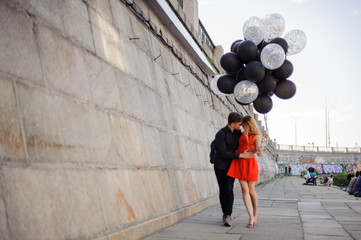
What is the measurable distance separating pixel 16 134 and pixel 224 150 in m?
3.62

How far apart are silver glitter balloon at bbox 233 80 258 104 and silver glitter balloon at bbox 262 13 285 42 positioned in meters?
1.03

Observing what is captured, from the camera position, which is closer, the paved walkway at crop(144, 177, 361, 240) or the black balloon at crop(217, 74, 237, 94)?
the paved walkway at crop(144, 177, 361, 240)

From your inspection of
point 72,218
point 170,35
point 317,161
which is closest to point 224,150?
point 72,218

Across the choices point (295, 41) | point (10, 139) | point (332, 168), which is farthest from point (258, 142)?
point (332, 168)

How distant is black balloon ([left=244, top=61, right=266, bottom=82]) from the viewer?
Result: 6.39m

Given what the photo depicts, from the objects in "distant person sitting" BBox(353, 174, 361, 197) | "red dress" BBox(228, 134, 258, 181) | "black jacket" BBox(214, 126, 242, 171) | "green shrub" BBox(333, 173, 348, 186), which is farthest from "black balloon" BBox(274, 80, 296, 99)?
"green shrub" BBox(333, 173, 348, 186)

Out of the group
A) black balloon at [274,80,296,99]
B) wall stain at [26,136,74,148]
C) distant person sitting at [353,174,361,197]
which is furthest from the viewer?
distant person sitting at [353,174,361,197]

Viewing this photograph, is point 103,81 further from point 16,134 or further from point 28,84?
point 16,134

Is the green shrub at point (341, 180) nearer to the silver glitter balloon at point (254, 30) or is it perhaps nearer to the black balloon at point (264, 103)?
the black balloon at point (264, 103)

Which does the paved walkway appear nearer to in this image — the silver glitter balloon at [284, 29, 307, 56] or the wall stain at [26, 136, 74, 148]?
the wall stain at [26, 136, 74, 148]

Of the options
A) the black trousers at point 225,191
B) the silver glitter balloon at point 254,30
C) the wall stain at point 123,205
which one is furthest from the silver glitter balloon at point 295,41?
the wall stain at point 123,205

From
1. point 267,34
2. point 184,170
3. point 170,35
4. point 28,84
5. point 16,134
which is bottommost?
point 184,170

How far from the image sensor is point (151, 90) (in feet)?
21.0

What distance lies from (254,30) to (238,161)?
98.4 inches
